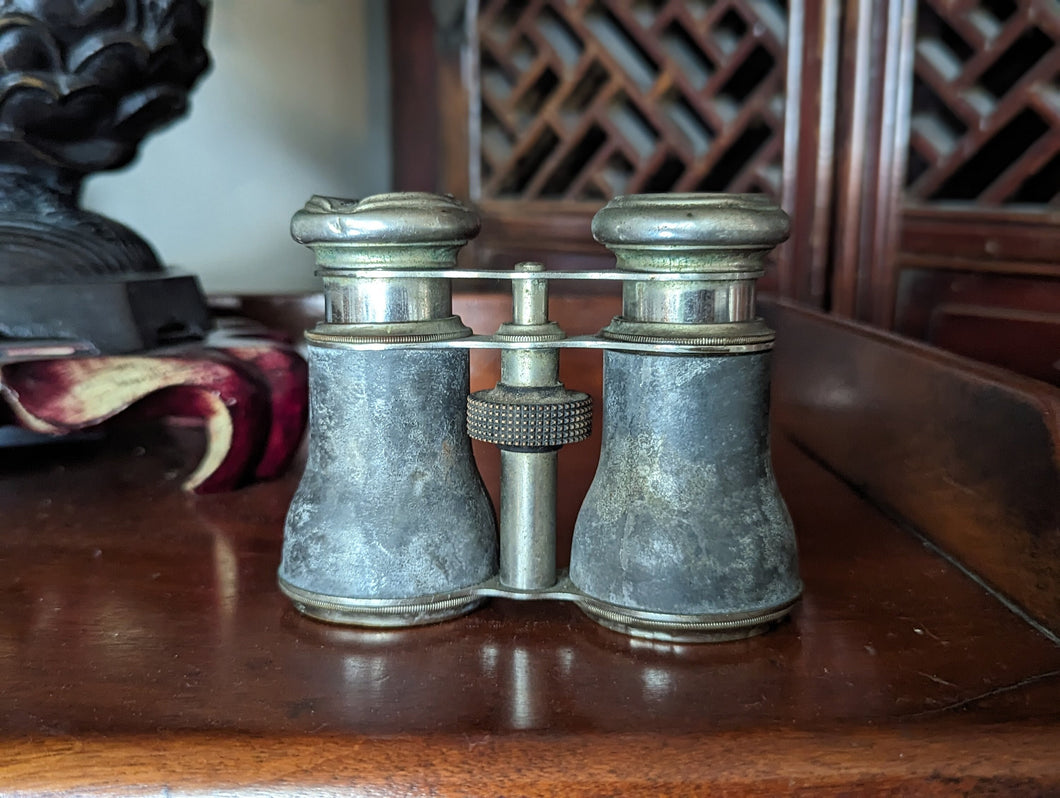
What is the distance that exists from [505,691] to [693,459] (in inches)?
5.3

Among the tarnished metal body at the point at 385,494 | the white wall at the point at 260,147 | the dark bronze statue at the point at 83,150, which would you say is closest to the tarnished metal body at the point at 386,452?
the tarnished metal body at the point at 385,494

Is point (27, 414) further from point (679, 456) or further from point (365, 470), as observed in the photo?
point (679, 456)

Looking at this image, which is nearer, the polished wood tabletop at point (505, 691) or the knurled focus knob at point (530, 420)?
the polished wood tabletop at point (505, 691)

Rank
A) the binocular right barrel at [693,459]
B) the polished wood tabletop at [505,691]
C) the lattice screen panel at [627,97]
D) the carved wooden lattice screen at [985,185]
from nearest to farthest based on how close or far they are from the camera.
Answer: the polished wood tabletop at [505,691], the binocular right barrel at [693,459], the carved wooden lattice screen at [985,185], the lattice screen panel at [627,97]

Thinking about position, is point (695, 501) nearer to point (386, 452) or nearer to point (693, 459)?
point (693, 459)

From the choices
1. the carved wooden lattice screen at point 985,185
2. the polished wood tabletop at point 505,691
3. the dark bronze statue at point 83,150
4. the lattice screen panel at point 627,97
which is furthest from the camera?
the lattice screen panel at point 627,97

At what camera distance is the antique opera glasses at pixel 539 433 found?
450mm

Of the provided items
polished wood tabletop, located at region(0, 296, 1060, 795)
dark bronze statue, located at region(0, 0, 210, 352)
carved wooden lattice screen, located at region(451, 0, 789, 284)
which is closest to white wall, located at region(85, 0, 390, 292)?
carved wooden lattice screen, located at region(451, 0, 789, 284)

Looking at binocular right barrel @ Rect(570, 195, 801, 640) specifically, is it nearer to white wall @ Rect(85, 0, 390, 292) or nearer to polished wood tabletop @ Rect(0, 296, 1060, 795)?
polished wood tabletop @ Rect(0, 296, 1060, 795)

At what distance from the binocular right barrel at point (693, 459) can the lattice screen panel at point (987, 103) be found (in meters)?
0.57

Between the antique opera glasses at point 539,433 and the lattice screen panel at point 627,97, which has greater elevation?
the lattice screen panel at point 627,97

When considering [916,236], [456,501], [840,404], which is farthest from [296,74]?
[456,501]

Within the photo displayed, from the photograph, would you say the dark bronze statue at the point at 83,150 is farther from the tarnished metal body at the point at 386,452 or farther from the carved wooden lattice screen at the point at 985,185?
the carved wooden lattice screen at the point at 985,185

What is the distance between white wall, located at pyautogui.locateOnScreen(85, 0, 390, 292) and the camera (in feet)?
4.30
